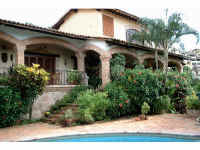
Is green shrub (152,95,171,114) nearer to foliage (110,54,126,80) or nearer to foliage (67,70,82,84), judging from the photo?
foliage (110,54,126,80)

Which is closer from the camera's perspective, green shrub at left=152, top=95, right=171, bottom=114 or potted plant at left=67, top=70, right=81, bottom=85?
green shrub at left=152, top=95, right=171, bottom=114

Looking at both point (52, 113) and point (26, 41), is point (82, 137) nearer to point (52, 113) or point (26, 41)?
point (52, 113)

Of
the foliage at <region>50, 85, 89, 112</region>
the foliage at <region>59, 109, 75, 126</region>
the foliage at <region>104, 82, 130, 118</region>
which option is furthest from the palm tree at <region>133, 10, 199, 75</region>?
the foliage at <region>59, 109, 75, 126</region>

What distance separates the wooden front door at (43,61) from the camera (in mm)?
13938

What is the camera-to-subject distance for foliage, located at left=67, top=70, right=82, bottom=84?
13.4 m

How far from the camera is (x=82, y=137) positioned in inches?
276

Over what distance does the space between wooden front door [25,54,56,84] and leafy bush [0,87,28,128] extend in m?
4.71

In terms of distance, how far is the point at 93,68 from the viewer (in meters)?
16.3

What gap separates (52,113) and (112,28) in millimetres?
8786

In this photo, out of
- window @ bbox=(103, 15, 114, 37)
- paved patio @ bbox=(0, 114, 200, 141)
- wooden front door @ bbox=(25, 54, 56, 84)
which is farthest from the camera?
window @ bbox=(103, 15, 114, 37)

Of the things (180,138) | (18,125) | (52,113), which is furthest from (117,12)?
(180,138)

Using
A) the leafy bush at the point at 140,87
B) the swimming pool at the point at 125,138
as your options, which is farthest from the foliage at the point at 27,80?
the leafy bush at the point at 140,87

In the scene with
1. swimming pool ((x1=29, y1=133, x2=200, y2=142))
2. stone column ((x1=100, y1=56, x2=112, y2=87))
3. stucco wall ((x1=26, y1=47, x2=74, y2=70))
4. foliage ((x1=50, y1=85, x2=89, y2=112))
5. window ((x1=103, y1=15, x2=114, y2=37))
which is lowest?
swimming pool ((x1=29, y1=133, x2=200, y2=142))

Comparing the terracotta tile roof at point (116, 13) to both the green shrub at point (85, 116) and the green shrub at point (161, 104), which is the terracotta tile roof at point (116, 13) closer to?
the green shrub at point (161, 104)
